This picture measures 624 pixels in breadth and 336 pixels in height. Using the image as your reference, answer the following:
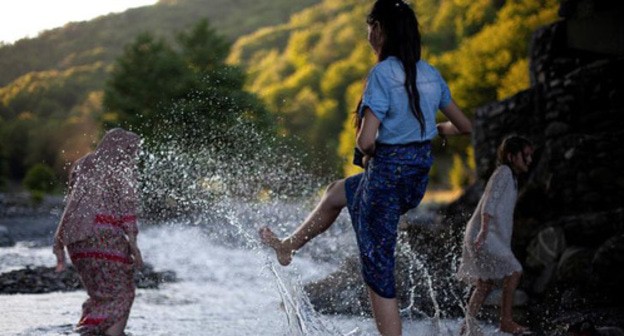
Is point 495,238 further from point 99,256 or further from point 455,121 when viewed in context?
point 99,256

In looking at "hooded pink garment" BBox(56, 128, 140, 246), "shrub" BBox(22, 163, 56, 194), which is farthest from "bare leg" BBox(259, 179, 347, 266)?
"shrub" BBox(22, 163, 56, 194)

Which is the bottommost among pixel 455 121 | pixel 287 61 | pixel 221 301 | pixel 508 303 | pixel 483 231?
pixel 287 61

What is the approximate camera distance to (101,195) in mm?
5754

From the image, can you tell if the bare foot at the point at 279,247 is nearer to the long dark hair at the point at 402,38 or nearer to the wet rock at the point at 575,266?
the long dark hair at the point at 402,38

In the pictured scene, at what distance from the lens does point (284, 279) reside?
20.3ft

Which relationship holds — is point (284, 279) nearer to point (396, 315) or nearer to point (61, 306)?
point (396, 315)

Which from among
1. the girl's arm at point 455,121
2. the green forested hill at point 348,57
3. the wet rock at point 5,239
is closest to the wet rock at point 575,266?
the girl's arm at point 455,121

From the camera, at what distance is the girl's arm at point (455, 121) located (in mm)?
4785

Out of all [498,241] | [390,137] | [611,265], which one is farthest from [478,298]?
[390,137]

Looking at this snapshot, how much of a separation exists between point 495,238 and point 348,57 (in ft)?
403

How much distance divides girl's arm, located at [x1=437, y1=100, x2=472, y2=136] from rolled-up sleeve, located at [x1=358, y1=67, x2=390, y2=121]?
0.56 m

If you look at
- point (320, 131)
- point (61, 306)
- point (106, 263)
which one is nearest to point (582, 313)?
point (106, 263)

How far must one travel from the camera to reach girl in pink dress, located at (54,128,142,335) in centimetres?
573

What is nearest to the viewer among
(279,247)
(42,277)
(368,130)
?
(368,130)
